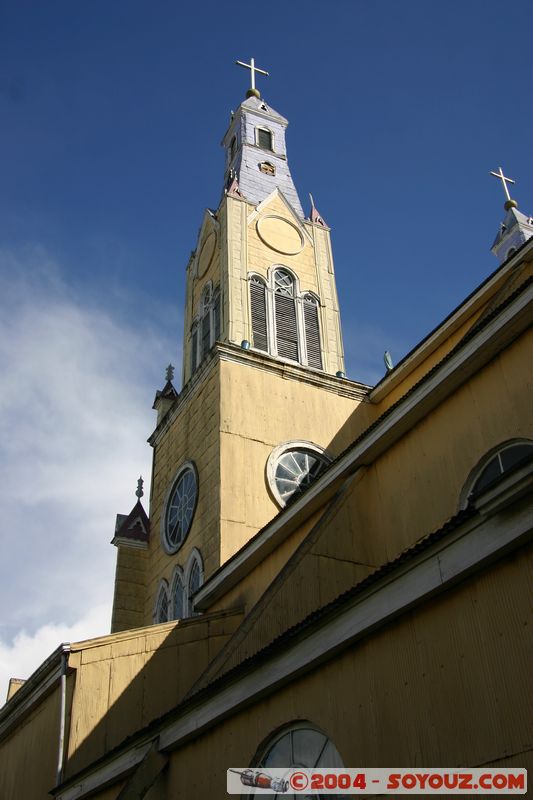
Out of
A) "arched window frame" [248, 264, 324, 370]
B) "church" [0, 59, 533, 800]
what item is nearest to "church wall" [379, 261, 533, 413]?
"church" [0, 59, 533, 800]

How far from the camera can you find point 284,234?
2956cm

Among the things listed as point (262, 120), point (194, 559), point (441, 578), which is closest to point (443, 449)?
point (441, 578)

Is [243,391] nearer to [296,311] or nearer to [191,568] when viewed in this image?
[191,568]

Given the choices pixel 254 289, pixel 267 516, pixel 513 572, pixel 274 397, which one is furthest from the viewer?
pixel 254 289

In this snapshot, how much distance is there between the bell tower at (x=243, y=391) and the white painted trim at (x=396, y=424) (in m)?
0.90

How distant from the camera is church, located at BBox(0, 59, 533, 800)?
7684 millimetres

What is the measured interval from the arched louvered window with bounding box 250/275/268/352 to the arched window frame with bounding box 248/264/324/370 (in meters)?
0.06

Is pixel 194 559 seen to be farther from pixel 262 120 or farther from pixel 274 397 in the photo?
pixel 262 120

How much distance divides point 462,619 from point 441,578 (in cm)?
43

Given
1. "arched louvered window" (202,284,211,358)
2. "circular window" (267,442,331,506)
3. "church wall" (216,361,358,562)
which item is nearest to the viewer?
"church wall" (216,361,358,562)

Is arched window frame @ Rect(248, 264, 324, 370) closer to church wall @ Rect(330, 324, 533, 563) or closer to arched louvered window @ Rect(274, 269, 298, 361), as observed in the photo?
arched louvered window @ Rect(274, 269, 298, 361)

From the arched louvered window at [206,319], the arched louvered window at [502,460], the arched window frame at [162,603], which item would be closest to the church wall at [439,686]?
the arched louvered window at [502,460]

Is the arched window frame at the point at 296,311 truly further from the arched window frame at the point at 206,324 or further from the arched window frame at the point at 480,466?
the arched window frame at the point at 480,466

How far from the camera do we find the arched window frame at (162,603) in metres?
22.6
